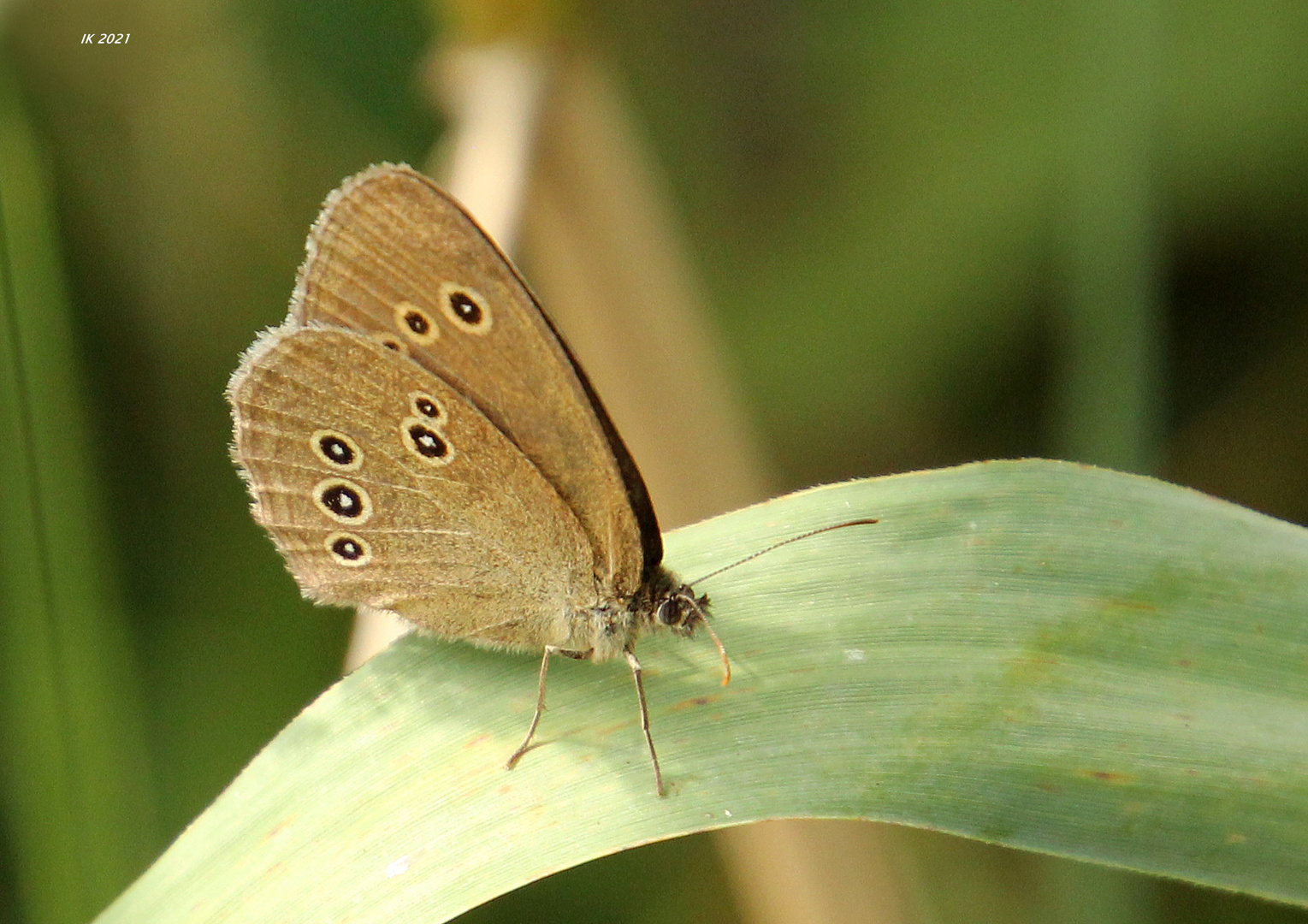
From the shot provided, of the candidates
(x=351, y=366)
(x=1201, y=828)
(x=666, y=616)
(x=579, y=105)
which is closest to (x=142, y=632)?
(x=351, y=366)

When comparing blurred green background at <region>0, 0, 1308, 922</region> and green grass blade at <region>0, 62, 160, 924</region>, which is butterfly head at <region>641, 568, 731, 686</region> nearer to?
blurred green background at <region>0, 0, 1308, 922</region>

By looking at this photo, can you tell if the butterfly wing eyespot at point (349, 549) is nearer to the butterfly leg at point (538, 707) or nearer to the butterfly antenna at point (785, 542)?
the butterfly leg at point (538, 707)

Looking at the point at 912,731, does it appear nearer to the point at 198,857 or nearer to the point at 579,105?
the point at 198,857

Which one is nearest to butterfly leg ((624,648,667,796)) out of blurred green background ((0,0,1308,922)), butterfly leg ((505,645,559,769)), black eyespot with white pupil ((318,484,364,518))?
butterfly leg ((505,645,559,769))

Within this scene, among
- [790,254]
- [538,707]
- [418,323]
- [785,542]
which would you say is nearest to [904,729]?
[785,542]

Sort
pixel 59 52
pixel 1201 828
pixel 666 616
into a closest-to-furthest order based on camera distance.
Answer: pixel 1201 828, pixel 666 616, pixel 59 52

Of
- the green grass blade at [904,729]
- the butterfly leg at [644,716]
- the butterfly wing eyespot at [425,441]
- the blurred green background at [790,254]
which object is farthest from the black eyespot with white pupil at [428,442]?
the blurred green background at [790,254]
